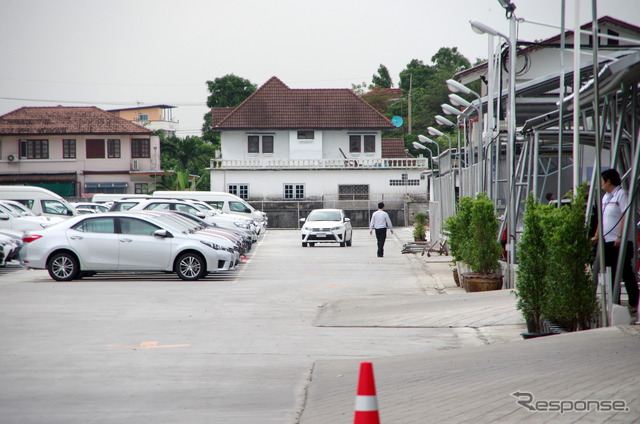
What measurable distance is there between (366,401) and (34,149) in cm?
6717

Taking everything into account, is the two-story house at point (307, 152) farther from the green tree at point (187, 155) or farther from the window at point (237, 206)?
the window at point (237, 206)

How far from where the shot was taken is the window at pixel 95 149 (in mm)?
67938

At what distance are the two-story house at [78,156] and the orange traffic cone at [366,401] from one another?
2511 inches

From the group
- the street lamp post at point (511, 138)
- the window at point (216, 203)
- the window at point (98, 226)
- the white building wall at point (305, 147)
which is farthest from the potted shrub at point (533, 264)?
the white building wall at point (305, 147)

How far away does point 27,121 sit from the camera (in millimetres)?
68688

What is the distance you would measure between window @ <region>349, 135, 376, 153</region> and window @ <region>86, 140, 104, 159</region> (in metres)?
19.7

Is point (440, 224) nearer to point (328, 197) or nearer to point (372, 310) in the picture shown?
point (372, 310)

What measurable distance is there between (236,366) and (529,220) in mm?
3833

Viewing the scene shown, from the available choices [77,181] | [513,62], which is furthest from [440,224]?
[77,181]

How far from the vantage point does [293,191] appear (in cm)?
6328

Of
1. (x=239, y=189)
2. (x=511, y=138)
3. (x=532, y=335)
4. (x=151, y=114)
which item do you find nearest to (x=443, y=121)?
(x=511, y=138)

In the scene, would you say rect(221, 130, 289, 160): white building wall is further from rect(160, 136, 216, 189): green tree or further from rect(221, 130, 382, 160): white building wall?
rect(160, 136, 216, 189): green tree

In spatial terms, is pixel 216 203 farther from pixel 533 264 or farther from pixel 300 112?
pixel 533 264

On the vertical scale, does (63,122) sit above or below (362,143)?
above
